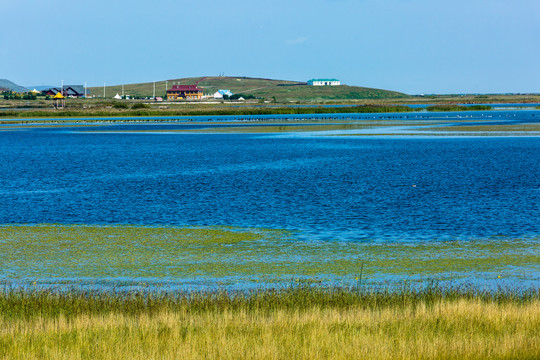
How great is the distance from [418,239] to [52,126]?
117 m

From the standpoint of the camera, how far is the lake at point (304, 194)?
80.9 feet

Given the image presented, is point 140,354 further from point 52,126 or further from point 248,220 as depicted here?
point 52,126

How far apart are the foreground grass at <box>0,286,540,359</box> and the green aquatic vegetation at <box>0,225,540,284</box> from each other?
108 inches

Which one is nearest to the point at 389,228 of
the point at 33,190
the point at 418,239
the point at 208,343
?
the point at 418,239

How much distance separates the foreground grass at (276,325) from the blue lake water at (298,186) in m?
9.53

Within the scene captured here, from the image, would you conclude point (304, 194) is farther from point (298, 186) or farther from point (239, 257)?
point (239, 257)

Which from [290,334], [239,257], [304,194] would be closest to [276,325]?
[290,334]

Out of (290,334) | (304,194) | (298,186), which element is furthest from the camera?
(298,186)

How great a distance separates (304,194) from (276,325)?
24.9m

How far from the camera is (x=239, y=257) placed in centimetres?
2266

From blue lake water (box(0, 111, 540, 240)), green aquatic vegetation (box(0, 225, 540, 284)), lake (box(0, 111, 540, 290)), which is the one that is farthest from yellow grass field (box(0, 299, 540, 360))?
blue lake water (box(0, 111, 540, 240))

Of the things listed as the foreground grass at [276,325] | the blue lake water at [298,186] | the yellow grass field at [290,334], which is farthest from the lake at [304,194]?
the yellow grass field at [290,334]

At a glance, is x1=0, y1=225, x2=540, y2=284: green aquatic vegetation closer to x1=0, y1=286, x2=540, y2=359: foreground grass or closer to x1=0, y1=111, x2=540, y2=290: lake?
x1=0, y1=111, x2=540, y2=290: lake

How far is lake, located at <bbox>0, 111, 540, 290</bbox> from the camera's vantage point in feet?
80.9
